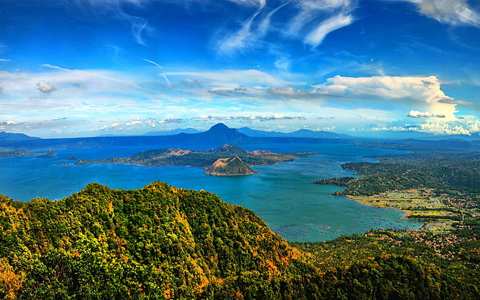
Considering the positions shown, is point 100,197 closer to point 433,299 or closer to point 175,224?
point 175,224

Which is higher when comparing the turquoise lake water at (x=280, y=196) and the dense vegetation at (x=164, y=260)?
the dense vegetation at (x=164, y=260)

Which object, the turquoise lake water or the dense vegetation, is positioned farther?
the turquoise lake water

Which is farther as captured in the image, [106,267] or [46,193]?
[46,193]

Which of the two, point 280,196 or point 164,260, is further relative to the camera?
point 280,196

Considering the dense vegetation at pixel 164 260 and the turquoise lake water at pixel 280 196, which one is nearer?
the dense vegetation at pixel 164 260

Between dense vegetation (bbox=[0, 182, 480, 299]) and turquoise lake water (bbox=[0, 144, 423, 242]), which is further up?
dense vegetation (bbox=[0, 182, 480, 299])

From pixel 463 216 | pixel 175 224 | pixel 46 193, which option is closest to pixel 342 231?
pixel 463 216

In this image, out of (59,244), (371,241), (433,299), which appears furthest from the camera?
(371,241)

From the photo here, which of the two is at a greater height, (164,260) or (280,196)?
(164,260)
